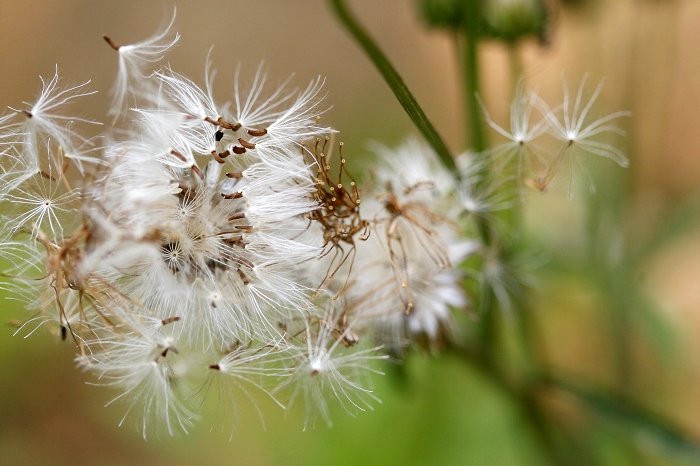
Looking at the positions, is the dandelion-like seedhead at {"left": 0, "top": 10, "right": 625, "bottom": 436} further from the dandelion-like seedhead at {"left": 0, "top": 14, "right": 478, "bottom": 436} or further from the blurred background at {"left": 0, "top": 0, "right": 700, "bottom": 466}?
the blurred background at {"left": 0, "top": 0, "right": 700, "bottom": 466}

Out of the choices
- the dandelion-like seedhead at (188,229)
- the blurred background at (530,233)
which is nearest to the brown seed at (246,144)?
the dandelion-like seedhead at (188,229)

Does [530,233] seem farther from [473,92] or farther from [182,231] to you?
[182,231]

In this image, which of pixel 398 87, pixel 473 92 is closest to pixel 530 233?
pixel 473 92

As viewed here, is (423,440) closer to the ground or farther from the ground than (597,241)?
closer to the ground

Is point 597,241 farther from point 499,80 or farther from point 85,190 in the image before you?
point 499,80

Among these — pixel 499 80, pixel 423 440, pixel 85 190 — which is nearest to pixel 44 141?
pixel 85 190

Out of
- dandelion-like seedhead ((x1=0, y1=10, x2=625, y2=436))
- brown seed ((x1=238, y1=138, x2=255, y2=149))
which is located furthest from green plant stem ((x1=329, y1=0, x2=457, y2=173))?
brown seed ((x1=238, y1=138, x2=255, y2=149))

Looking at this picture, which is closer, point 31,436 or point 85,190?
point 85,190
